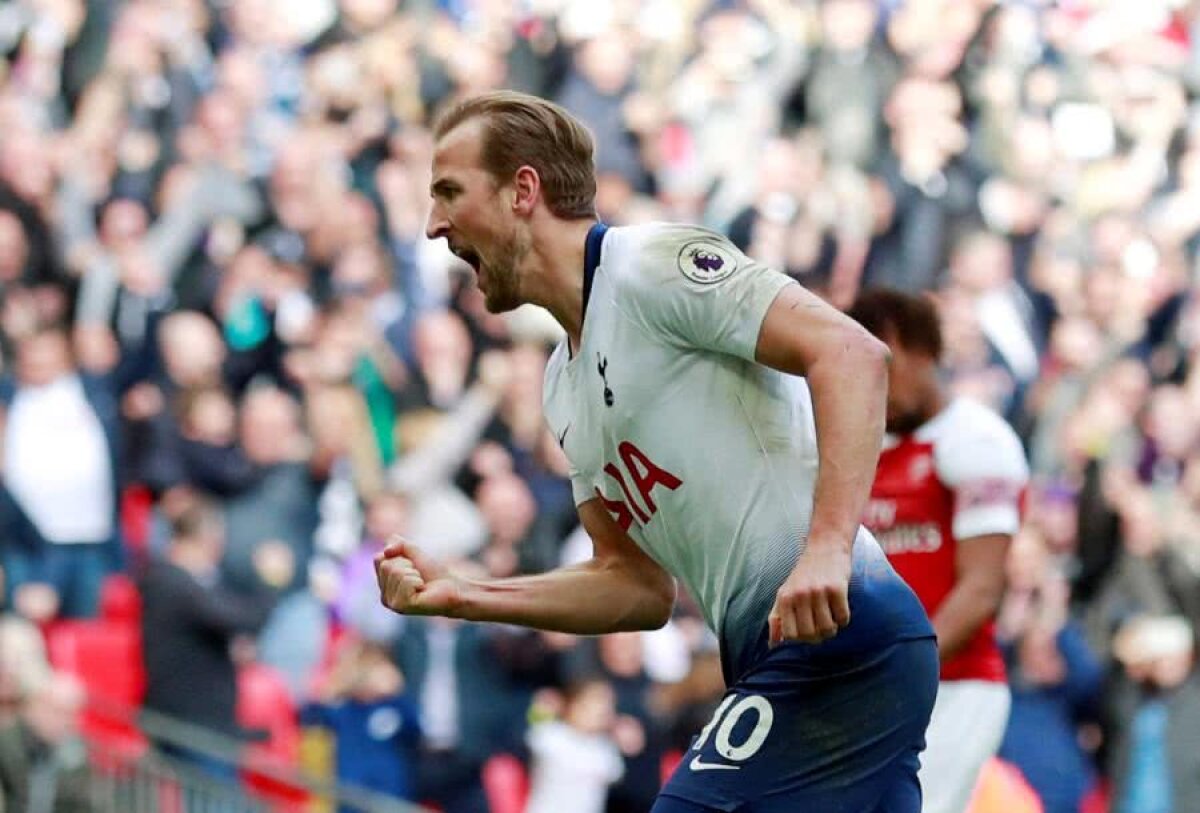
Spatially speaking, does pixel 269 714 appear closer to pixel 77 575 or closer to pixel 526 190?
pixel 77 575

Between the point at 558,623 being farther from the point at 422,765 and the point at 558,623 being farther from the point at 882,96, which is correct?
the point at 882,96

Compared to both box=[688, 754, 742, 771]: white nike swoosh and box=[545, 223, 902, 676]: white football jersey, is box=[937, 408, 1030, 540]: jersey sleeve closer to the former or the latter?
box=[545, 223, 902, 676]: white football jersey

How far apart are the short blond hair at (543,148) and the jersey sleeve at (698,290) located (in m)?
0.32

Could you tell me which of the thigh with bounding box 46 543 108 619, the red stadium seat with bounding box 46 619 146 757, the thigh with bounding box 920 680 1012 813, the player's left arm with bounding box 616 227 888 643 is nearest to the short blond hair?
the player's left arm with bounding box 616 227 888 643

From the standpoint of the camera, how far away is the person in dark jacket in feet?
34.3

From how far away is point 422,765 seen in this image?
11.0m

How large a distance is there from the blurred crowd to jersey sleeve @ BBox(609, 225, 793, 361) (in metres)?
5.91

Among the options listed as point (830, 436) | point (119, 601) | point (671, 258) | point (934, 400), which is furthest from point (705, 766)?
point (119, 601)

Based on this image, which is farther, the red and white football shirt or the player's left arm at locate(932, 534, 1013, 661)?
the red and white football shirt

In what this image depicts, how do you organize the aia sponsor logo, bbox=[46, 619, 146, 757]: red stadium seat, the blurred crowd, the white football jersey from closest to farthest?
the white football jersey
the aia sponsor logo
bbox=[46, 619, 146, 757]: red stadium seat
the blurred crowd

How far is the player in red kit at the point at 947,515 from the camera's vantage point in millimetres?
6957

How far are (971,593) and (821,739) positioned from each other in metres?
2.27

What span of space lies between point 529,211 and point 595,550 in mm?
994

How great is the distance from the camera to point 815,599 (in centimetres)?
424
